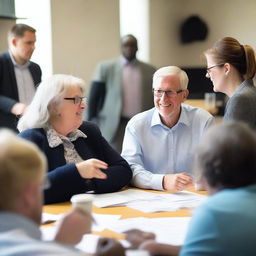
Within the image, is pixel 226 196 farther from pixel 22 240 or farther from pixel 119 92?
pixel 119 92

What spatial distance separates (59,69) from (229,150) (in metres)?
4.29

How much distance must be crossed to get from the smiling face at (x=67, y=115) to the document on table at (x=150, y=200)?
1.21 ft

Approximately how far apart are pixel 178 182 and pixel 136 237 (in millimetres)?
794

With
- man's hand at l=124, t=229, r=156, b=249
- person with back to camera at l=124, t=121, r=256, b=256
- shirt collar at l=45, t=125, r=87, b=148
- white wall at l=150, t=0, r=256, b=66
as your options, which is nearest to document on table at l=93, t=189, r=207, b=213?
shirt collar at l=45, t=125, r=87, b=148

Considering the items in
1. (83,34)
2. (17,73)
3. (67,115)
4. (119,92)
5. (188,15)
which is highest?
(188,15)

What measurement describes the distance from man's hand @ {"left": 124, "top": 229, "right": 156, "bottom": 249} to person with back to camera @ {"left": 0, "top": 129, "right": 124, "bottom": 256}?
406 mm

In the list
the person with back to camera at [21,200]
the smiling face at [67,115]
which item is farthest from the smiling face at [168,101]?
the person with back to camera at [21,200]

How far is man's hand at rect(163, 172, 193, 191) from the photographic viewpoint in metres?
2.28

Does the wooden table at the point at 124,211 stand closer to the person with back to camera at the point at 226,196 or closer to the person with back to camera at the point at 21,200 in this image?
the person with back to camera at the point at 226,196

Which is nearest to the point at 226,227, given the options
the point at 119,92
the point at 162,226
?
the point at 162,226

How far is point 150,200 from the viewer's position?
7.08 feet

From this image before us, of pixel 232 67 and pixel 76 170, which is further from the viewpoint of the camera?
pixel 232 67

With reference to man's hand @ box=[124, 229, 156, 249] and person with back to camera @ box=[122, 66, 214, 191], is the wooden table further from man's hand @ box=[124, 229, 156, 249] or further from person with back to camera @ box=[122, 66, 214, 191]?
person with back to camera @ box=[122, 66, 214, 191]

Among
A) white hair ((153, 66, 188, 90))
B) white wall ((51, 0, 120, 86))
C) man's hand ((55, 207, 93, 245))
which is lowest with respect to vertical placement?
man's hand ((55, 207, 93, 245))
